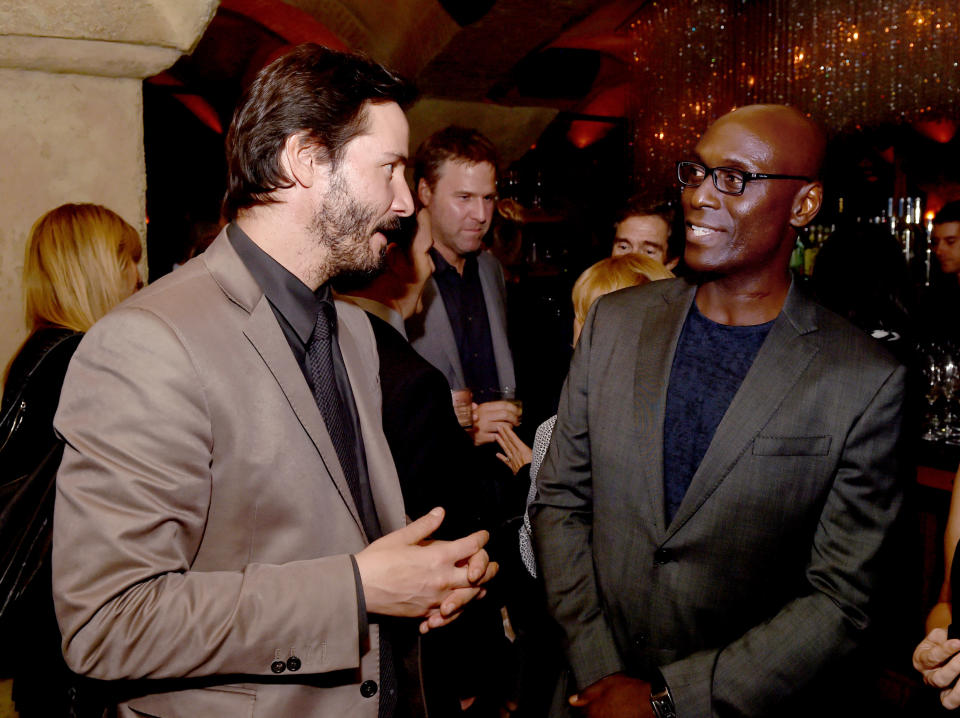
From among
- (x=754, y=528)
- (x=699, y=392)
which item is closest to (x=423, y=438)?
(x=699, y=392)

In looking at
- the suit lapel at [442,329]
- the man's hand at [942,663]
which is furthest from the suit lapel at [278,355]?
the suit lapel at [442,329]

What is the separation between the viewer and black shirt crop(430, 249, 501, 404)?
10.6 feet

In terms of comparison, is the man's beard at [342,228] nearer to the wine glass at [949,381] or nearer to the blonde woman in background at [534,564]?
the blonde woman in background at [534,564]

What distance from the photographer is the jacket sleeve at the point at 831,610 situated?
4.46 ft

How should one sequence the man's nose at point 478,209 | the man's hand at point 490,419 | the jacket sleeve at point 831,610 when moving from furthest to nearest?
the man's nose at point 478,209 < the man's hand at point 490,419 < the jacket sleeve at point 831,610

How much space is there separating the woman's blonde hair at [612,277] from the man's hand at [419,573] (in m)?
1.21

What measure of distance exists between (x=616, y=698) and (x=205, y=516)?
2.90 feet

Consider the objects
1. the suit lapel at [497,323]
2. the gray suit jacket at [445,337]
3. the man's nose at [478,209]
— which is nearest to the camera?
the gray suit jacket at [445,337]

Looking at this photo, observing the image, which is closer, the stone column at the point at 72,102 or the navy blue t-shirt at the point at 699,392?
the navy blue t-shirt at the point at 699,392

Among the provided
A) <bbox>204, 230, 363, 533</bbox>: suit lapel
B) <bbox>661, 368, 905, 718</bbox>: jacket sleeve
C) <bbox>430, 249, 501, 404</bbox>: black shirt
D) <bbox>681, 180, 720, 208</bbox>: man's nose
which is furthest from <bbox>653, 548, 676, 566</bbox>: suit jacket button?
<bbox>430, 249, 501, 404</bbox>: black shirt

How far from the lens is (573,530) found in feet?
5.35

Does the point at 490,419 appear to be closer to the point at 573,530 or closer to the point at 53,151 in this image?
the point at 573,530

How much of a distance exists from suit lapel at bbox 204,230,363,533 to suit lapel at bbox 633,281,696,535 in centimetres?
62

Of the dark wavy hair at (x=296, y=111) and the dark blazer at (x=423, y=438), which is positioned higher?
Answer: the dark wavy hair at (x=296, y=111)
